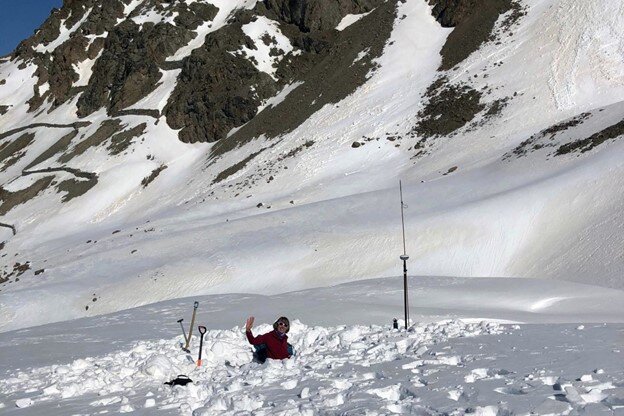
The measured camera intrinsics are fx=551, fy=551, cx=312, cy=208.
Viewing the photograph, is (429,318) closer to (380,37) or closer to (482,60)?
(482,60)

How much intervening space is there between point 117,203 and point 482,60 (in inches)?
1456

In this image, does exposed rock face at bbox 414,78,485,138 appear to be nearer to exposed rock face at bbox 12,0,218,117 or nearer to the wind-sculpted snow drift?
the wind-sculpted snow drift

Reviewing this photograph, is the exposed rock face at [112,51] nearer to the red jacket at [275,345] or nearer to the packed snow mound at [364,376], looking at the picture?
the packed snow mound at [364,376]

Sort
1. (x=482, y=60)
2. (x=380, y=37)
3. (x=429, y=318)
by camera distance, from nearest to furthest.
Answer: (x=429, y=318)
(x=482, y=60)
(x=380, y=37)

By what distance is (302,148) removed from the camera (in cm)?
4741

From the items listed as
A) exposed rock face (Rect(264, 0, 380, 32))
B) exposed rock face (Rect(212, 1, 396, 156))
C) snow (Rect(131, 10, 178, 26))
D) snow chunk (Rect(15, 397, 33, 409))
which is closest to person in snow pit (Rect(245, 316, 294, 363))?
snow chunk (Rect(15, 397, 33, 409))

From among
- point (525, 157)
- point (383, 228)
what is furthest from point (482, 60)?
point (383, 228)

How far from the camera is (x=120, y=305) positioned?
20.7 meters

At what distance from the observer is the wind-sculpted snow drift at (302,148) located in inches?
821

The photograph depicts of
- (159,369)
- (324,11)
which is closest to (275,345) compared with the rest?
(159,369)

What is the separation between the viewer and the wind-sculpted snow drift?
2084cm

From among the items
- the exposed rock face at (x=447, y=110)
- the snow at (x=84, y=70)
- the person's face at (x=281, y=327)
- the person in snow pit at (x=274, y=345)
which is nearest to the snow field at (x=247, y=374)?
the person in snow pit at (x=274, y=345)

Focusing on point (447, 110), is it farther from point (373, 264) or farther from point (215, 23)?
point (215, 23)

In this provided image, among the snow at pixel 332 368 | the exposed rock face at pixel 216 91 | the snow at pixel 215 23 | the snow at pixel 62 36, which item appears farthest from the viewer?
the snow at pixel 62 36
